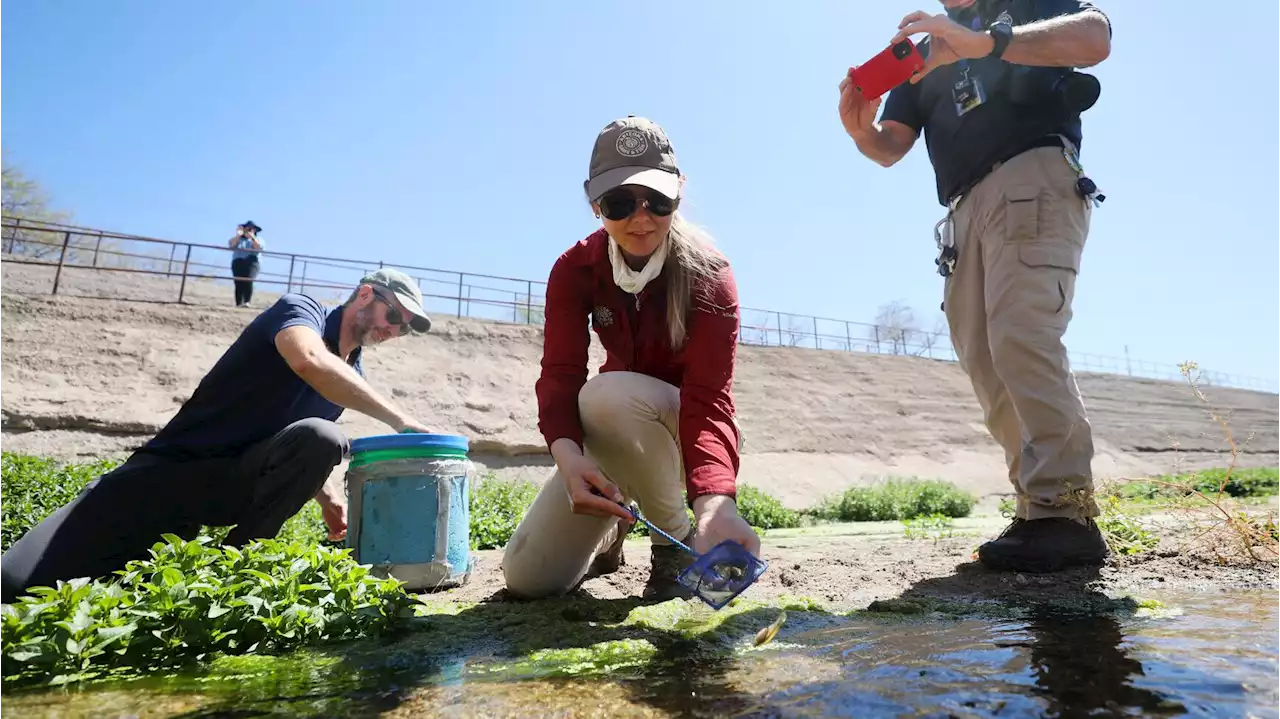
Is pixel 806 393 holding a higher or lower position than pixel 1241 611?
higher

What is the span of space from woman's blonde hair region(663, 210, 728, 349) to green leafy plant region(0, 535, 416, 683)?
1.19 m

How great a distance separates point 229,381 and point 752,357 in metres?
14.4

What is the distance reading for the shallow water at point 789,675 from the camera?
1.29 meters

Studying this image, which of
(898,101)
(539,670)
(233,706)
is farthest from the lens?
(898,101)

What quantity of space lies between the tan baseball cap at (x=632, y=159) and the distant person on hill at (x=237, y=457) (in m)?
1.26

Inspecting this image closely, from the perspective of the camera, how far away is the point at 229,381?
3.05m

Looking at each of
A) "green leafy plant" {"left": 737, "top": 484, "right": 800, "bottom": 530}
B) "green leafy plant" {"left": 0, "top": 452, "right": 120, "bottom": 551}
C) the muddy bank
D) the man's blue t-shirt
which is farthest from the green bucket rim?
"green leafy plant" {"left": 737, "top": 484, "right": 800, "bottom": 530}

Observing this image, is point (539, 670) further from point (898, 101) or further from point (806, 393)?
point (806, 393)

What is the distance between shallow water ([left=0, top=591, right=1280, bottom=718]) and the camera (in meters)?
1.29

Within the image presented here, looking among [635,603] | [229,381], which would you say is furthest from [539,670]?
[229,381]

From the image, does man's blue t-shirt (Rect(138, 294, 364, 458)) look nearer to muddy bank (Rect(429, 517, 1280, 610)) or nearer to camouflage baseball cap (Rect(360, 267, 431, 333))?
camouflage baseball cap (Rect(360, 267, 431, 333))

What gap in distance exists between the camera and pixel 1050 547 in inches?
104

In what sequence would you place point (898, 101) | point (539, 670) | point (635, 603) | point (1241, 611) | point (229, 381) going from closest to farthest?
point (539, 670)
point (1241, 611)
point (635, 603)
point (229, 381)
point (898, 101)

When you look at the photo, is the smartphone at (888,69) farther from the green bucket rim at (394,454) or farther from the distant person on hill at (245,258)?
the distant person on hill at (245,258)
